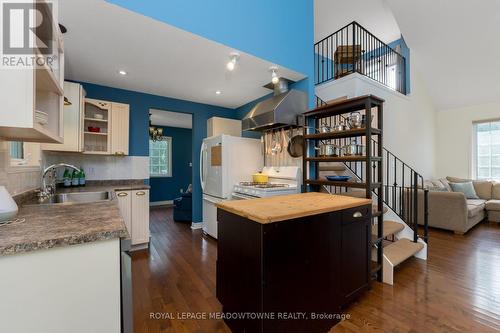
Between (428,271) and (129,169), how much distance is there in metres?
4.39

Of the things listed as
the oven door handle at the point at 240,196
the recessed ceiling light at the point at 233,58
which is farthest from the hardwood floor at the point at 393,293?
the recessed ceiling light at the point at 233,58

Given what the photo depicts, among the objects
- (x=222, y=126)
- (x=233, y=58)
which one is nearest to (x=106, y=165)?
(x=222, y=126)

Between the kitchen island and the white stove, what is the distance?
104 cm

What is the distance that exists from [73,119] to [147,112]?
1134 millimetres

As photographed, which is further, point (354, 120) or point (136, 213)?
point (136, 213)

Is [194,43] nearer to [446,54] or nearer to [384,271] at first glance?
[384,271]

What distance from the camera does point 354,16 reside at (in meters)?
4.94

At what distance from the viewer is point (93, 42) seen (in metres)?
A: 2.24

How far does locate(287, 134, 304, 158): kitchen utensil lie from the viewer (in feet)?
10.5

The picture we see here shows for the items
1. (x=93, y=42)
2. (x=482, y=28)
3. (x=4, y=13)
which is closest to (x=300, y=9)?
(x=93, y=42)

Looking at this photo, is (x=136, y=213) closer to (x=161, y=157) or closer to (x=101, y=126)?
(x=101, y=126)

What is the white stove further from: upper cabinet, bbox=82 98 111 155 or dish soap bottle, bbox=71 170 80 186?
dish soap bottle, bbox=71 170 80 186

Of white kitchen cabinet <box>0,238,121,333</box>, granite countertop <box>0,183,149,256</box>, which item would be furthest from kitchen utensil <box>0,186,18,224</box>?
white kitchen cabinet <box>0,238,121,333</box>

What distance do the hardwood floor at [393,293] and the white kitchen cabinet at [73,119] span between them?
65.8 inches
